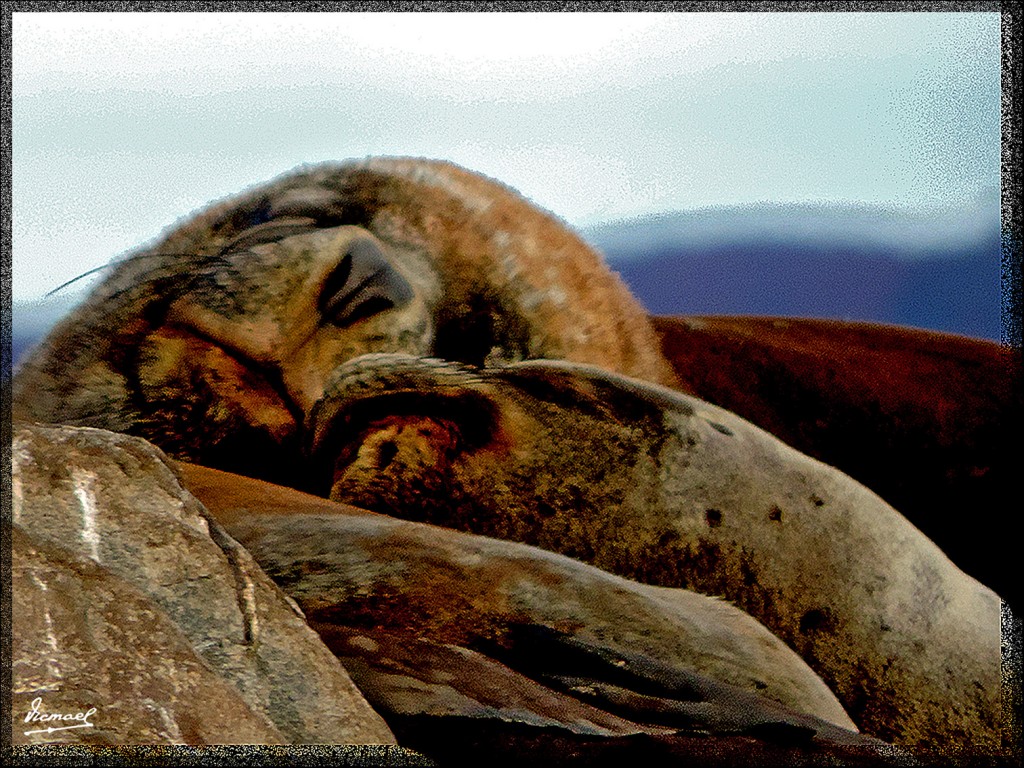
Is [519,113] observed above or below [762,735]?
above

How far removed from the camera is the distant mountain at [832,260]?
→ 1.08 meters

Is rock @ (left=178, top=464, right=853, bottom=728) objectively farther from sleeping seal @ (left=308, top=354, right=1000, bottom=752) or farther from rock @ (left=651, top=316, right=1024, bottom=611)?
rock @ (left=651, top=316, right=1024, bottom=611)

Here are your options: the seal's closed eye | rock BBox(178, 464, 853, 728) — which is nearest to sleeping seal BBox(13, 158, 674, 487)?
the seal's closed eye

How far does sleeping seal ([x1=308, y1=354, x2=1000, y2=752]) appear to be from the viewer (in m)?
1.15

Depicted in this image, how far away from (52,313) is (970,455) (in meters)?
0.88

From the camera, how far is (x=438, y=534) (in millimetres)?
1060

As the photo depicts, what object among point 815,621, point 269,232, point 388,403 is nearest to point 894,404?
point 815,621

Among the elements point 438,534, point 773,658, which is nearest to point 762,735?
point 773,658

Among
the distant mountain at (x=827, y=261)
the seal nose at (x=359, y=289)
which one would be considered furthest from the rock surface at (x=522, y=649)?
the distant mountain at (x=827, y=261)

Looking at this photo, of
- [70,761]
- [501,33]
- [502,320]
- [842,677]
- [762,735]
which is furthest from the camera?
[502,320]

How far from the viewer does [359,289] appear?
Answer: 3.90ft

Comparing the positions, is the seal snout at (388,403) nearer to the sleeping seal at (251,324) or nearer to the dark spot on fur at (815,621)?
the sleeping seal at (251,324)

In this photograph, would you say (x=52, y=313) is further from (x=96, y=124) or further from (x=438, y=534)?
(x=438, y=534)

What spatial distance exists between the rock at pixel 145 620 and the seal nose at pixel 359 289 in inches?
14.0
